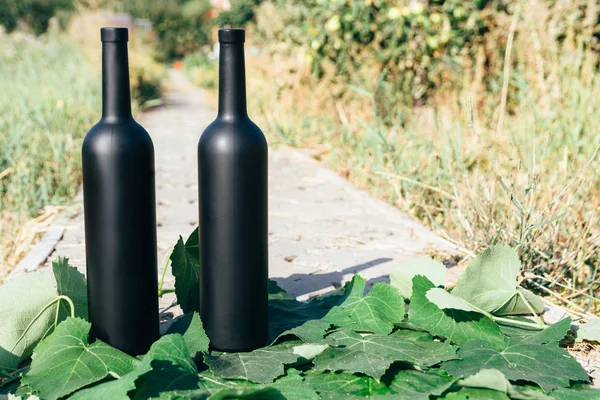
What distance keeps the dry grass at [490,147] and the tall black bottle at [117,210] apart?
131 cm

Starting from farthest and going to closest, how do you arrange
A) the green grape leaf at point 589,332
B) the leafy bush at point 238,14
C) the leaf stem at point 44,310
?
the leafy bush at point 238,14
the green grape leaf at point 589,332
the leaf stem at point 44,310

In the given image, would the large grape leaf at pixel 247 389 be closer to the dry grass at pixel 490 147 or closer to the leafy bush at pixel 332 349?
the leafy bush at pixel 332 349

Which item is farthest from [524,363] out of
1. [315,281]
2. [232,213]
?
[315,281]

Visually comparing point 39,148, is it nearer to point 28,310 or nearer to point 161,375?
point 28,310

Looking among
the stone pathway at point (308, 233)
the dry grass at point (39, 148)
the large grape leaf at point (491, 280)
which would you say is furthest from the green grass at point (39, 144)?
the large grape leaf at point (491, 280)

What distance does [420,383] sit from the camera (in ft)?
5.24

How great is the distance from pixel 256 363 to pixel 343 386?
0.23m

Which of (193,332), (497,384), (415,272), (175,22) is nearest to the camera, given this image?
(497,384)

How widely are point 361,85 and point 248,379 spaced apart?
14.8 ft

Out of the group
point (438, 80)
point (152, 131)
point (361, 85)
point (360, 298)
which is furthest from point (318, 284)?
point (152, 131)

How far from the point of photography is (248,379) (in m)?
1.56

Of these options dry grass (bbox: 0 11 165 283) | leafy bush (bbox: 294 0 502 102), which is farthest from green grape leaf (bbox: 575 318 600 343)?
leafy bush (bbox: 294 0 502 102)

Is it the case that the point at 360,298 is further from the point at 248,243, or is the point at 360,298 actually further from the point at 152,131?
the point at 152,131

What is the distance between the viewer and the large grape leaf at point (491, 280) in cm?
191
